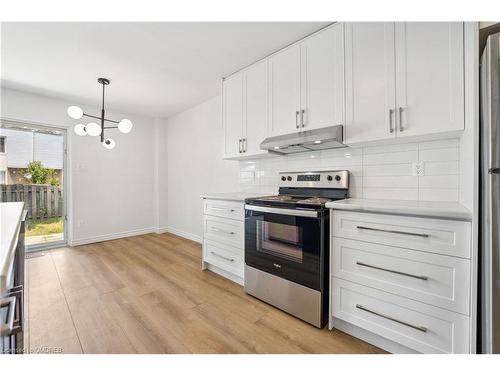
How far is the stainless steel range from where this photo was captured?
5.43 feet

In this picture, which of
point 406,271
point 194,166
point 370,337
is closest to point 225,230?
point 370,337

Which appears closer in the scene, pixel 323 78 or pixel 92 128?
pixel 323 78

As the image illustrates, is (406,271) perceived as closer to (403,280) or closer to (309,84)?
(403,280)

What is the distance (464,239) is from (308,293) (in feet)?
3.37

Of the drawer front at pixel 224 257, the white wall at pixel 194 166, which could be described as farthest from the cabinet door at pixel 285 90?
the drawer front at pixel 224 257

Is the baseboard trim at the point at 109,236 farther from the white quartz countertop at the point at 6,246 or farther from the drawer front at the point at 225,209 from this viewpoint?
the white quartz countertop at the point at 6,246

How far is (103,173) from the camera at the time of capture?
405cm

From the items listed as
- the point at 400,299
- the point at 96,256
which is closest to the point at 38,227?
the point at 96,256

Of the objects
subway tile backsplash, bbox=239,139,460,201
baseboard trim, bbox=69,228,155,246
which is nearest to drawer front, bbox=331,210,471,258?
subway tile backsplash, bbox=239,139,460,201

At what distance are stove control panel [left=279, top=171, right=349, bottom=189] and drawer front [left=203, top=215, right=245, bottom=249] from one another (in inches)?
27.8

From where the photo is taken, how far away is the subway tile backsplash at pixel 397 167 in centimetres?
164

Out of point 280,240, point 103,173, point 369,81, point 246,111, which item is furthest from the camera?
point 103,173

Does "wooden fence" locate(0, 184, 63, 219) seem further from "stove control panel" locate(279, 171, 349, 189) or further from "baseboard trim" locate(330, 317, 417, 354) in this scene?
"baseboard trim" locate(330, 317, 417, 354)

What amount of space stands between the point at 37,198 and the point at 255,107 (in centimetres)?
380
